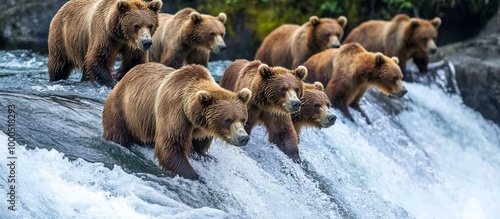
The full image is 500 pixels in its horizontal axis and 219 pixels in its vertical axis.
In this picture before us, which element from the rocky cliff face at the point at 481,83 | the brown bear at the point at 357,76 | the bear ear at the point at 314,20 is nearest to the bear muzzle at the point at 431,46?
the rocky cliff face at the point at 481,83

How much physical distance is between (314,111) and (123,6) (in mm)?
2107

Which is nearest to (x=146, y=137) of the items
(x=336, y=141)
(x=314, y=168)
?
(x=314, y=168)

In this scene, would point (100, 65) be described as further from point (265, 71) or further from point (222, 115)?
point (222, 115)

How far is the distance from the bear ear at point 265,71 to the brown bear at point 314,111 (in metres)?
0.71

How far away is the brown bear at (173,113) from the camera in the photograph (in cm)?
752

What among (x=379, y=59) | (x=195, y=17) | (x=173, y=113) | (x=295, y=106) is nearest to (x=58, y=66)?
(x=195, y=17)

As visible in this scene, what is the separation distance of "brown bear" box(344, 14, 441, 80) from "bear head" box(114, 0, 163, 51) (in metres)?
6.48

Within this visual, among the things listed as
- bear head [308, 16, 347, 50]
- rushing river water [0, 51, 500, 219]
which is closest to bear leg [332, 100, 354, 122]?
rushing river water [0, 51, 500, 219]

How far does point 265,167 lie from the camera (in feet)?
→ 29.1

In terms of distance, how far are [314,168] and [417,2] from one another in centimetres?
944

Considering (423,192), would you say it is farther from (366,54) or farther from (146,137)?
(146,137)

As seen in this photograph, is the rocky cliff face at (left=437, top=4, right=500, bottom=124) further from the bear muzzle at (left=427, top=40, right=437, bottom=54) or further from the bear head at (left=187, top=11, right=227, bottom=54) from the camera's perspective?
the bear head at (left=187, top=11, right=227, bottom=54)

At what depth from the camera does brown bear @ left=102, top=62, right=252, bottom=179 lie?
7.52 metres

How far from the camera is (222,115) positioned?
7.50 meters
